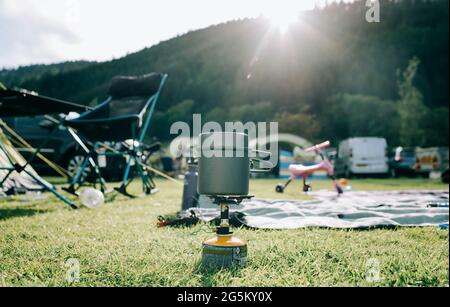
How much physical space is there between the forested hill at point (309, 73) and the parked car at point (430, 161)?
14.4 m

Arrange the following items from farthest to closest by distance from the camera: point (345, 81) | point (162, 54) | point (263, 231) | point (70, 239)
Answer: point (162, 54) → point (345, 81) → point (263, 231) → point (70, 239)

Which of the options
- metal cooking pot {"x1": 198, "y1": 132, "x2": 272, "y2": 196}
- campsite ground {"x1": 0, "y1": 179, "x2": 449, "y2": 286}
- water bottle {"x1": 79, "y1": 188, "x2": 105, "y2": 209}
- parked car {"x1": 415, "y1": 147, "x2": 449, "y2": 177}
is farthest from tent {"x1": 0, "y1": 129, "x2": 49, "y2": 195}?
parked car {"x1": 415, "y1": 147, "x2": 449, "y2": 177}

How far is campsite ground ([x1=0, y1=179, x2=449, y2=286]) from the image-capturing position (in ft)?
5.86

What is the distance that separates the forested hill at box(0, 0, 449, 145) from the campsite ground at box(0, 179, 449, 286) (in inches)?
1092

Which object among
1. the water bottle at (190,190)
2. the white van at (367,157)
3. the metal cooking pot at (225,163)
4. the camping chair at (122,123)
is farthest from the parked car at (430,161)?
the metal cooking pot at (225,163)

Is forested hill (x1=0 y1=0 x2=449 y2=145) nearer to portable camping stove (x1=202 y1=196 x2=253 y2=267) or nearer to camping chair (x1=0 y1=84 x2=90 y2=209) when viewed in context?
camping chair (x1=0 y1=84 x2=90 y2=209)

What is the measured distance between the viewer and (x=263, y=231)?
2.95 meters

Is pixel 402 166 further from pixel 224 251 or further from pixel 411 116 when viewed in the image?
pixel 411 116

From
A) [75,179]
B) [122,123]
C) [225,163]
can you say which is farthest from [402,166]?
[225,163]

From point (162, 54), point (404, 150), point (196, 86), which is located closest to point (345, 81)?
point (196, 86)

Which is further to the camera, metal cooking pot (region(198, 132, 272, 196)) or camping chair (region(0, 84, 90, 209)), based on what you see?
camping chair (region(0, 84, 90, 209))

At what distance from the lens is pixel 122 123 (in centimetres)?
493

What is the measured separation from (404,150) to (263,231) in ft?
51.2
